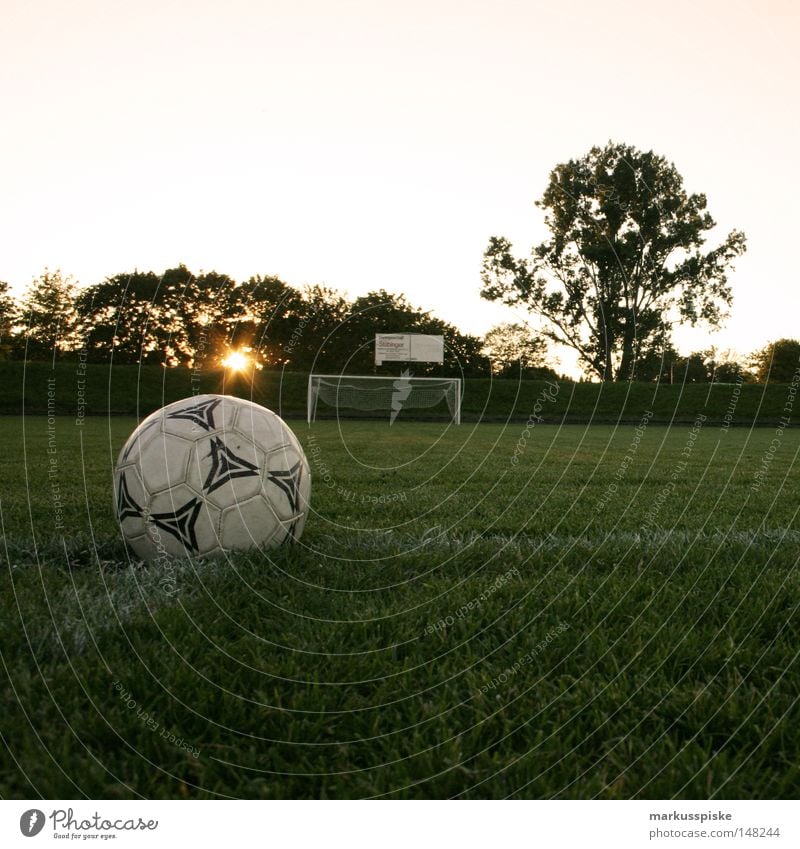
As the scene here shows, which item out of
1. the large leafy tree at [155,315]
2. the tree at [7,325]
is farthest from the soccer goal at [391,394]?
the tree at [7,325]

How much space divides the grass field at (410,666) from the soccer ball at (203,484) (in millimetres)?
141

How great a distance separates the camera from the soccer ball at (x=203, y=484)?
2.84 m

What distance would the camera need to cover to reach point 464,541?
3.46 m

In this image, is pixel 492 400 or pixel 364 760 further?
pixel 492 400

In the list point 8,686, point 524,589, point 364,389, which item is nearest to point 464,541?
point 524,589

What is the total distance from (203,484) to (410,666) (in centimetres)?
141

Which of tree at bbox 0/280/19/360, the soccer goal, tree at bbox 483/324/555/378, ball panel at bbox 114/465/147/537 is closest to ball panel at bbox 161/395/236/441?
ball panel at bbox 114/465/147/537

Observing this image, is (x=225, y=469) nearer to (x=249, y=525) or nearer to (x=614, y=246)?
(x=249, y=525)

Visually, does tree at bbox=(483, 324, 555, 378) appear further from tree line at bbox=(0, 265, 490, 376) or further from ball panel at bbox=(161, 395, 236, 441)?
ball panel at bbox=(161, 395, 236, 441)

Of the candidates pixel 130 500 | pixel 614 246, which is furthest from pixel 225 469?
pixel 614 246

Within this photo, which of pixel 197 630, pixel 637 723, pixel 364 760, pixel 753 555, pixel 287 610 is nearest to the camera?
pixel 364 760

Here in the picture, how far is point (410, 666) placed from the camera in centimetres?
193

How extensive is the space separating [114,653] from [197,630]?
0.28m

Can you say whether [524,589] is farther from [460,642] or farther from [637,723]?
[637,723]
